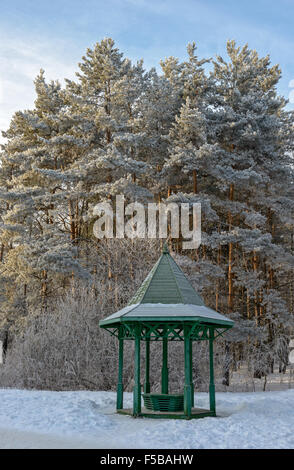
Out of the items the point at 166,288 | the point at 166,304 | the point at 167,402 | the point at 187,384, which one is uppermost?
the point at 166,288

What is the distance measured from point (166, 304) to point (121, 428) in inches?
115

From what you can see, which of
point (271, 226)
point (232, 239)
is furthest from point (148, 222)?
point (271, 226)

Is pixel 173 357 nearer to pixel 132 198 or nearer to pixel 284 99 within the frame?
pixel 132 198

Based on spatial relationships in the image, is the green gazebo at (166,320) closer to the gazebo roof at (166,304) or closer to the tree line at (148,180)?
the gazebo roof at (166,304)

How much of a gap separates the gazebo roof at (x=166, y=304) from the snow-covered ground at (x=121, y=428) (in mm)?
2133

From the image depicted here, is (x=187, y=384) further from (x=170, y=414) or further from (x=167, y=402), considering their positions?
(x=167, y=402)

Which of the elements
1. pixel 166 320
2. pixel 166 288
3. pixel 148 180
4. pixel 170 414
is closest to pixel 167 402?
pixel 170 414

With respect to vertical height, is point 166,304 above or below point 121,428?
above

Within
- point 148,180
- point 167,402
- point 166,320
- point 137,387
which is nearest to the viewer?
point 166,320

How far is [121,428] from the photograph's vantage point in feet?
33.5

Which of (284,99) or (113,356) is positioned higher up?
(284,99)

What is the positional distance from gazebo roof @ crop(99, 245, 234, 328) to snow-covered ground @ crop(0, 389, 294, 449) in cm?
213

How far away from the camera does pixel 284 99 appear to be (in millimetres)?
34719

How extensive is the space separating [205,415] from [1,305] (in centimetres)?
2003
